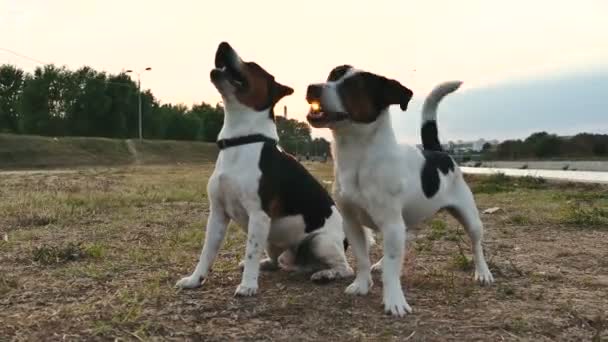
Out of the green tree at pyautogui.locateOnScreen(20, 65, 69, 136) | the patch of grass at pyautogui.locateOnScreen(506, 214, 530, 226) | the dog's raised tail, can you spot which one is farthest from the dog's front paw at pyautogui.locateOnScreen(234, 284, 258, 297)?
the green tree at pyautogui.locateOnScreen(20, 65, 69, 136)

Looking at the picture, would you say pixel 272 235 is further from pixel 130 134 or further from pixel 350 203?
pixel 130 134

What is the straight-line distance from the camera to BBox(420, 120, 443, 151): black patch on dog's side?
15.0ft

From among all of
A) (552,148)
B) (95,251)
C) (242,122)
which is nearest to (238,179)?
(242,122)

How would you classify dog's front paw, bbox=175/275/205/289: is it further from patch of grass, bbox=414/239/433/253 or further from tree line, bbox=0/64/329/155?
tree line, bbox=0/64/329/155

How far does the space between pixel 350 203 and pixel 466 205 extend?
112 cm

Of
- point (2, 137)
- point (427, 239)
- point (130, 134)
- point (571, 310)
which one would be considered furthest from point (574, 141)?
point (130, 134)

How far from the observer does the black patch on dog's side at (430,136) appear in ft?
15.0

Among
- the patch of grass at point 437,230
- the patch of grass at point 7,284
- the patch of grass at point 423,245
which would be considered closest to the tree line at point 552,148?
the patch of grass at point 437,230

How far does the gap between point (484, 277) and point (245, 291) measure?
1757 mm

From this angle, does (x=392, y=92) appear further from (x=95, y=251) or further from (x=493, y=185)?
(x=493, y=185)

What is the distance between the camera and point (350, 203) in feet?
11.8

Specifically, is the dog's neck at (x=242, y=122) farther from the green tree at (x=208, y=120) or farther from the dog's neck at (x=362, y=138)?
the green tree at (x=208, y=120)

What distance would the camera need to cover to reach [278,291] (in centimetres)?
393

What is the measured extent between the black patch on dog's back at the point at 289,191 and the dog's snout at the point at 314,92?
711mm
